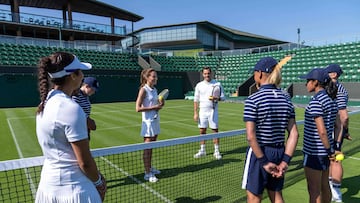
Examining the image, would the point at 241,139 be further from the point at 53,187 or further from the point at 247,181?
the point at 53,187

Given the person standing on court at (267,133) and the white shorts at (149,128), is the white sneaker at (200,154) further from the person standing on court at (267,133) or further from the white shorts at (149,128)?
the person standing on court at (267,133)

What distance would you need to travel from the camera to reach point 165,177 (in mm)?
6035

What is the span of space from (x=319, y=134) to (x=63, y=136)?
313 cm

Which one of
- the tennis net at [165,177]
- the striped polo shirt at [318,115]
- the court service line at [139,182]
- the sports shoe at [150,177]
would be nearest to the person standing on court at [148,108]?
the sports shoe at [150,177]

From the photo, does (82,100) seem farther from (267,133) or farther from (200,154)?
(267,133)

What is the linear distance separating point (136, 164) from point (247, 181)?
4303 millimetres

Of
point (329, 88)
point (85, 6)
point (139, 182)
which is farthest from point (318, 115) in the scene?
point (85, 6)

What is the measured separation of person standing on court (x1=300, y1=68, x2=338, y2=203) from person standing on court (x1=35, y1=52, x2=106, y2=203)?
2.89 metres

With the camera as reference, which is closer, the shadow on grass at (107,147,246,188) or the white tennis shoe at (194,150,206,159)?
the shadow on grass at (107,147,246,188)

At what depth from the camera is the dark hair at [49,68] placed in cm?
208

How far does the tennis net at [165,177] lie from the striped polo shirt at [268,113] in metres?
1.70

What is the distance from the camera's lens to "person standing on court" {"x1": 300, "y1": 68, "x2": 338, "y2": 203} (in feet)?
12.2

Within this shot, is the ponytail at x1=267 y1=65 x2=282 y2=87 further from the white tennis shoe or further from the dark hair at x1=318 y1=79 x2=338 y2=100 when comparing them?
the white tennis shoe

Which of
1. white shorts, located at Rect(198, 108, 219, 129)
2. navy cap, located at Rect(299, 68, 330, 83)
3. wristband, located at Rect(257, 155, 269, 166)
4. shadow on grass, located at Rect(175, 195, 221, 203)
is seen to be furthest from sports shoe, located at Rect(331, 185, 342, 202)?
white shorts, located at Rect(198, 108, 219, 129)
